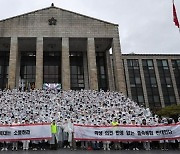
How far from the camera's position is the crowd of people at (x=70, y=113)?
14898 mm

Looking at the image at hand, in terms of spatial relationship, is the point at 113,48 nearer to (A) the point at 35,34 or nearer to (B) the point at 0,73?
(A) the point at 35,34

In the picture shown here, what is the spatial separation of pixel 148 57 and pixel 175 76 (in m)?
7.74

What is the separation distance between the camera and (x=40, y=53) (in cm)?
3703

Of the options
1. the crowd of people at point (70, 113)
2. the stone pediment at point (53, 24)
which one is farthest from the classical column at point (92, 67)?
the crowd of people at point (70, 113)

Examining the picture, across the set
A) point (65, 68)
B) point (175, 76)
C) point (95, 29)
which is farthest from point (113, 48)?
point (175, 76)

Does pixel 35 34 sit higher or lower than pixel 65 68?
higher

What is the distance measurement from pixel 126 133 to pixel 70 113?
6.31m

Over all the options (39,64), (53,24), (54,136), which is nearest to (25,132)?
(54,136)

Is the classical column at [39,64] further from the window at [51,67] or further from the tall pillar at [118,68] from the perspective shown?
the tall pillar at [118,68]

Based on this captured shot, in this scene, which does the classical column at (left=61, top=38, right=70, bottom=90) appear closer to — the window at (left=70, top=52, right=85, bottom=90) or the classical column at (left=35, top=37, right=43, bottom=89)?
the classical column at (left=35, top=37, right=43, bottom=89)

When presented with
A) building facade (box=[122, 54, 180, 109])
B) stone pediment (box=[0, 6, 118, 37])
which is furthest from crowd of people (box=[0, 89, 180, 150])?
building facade (box=[122, 54, 180, 109])

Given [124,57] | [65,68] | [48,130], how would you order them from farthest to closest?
[124,57]
[65,68]
[48,130]

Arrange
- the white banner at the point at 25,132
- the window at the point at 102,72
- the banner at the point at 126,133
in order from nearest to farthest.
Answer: the white banner at the point at 25,132, the banner at the point at 126,133, the window at the point at 102,72

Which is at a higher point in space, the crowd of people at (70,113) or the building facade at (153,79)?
the building facade at (153,79)
